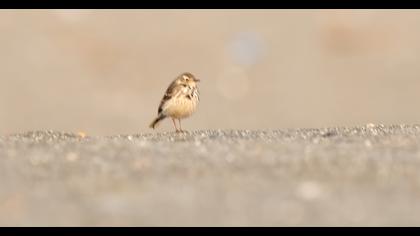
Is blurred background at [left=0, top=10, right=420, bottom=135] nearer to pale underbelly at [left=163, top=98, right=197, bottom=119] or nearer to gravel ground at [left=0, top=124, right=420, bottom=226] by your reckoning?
pale underbelly at [left=163, top=98, right=197, bottom=119]

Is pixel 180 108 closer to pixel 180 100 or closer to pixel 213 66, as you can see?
pixel 180 100

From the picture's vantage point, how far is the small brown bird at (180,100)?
21.0 m

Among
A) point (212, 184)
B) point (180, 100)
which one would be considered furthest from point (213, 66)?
point (212, 184)

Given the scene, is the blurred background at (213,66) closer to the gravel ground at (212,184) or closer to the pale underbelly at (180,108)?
the pale underbelly at (180,108)

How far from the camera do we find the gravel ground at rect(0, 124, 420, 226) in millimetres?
11680

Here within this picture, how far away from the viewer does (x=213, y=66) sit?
4525 cm

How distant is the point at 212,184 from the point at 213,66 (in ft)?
107

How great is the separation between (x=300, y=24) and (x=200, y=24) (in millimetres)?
4262

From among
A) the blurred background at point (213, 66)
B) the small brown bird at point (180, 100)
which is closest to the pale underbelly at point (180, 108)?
the small brown bird at point (180, 100)

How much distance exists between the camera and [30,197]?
12.5 metres

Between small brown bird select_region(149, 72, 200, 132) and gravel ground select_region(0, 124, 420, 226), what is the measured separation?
4379mm

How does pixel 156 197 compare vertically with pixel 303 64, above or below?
below

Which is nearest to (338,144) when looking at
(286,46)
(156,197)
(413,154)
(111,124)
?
(413,154)
